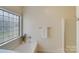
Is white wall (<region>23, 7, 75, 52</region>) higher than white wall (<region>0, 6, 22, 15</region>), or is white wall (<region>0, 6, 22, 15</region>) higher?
white wall (<region>0, 6, 22, 15</region>)

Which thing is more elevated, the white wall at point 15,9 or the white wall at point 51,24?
the white wall at point 15,9

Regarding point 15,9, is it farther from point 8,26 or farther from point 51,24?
point 51,24

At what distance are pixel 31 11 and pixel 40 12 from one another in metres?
0.11

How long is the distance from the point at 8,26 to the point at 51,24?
20.3 inches

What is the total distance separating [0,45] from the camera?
1108 millimetres

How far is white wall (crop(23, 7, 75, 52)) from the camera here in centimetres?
121

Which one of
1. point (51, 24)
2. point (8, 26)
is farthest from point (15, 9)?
point (51, 24)

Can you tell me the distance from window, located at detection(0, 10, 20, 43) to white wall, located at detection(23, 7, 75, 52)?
0.32 feet

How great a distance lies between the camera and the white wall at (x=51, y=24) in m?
1.21

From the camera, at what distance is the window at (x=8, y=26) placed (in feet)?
A: 3.81

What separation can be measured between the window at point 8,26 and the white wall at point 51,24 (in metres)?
0.10

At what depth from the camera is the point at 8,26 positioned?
1.20m

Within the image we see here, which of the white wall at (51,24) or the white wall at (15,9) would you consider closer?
the white wall at (15,9)
